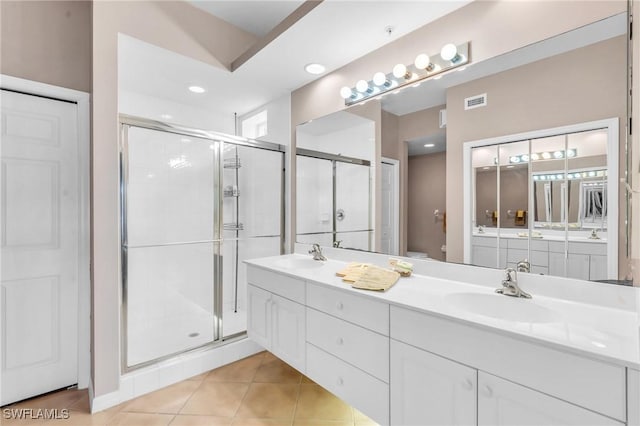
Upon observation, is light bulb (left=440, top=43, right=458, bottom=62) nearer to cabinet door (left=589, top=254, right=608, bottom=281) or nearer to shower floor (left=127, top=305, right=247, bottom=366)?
cabinet door (left=589, top=254, right=608, bottom=281)

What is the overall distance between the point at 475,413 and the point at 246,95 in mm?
2934

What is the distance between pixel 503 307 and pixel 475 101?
1.08 meters

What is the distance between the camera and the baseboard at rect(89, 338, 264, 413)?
1.92 meters

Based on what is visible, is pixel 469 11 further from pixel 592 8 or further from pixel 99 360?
pixel 99 360

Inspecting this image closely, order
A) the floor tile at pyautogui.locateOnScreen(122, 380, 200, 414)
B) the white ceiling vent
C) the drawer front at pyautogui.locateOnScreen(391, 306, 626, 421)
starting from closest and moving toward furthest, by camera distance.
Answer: the drawer front at pyautogui.locateOnScreen(391, 306, 626, 421) < the white ceiling vent < the floor tile at pyautogui.locateOnScreen(122, 380, 200, 414)

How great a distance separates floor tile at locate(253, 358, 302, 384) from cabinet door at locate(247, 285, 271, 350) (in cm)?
33

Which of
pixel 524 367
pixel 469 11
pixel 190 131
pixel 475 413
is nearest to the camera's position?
pixel 524 367

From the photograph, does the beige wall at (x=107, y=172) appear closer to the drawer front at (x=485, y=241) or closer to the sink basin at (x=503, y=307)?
the sink basin at (x=503, y=307)

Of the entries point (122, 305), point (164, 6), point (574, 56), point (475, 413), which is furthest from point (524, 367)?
point (164, 6)

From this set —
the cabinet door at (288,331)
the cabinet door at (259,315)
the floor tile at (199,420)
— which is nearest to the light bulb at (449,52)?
the cabinet door at (288,331)

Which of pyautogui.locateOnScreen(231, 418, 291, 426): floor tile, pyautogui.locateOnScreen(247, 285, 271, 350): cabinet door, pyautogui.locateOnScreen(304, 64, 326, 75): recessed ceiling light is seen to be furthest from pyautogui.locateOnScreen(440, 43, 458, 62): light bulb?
pyautogui.locateOnScreen(231, 418, 291, 426): floor tile

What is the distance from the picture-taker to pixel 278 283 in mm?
1973

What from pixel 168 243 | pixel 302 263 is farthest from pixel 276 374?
pixel 168 243

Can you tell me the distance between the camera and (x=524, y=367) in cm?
94
